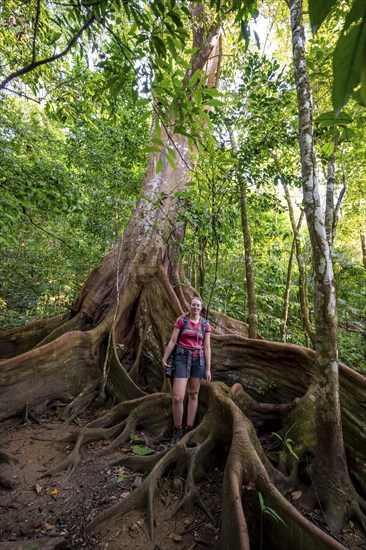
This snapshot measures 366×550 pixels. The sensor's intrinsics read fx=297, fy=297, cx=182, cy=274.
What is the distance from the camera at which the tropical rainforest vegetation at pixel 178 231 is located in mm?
1732

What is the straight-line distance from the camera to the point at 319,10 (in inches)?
24.4

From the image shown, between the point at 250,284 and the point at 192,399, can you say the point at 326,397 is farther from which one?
the point at 250,284

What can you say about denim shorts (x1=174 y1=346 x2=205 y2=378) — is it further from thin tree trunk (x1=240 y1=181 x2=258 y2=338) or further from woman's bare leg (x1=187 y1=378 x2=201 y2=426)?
thin tree trunk (x1=240 y1=181 x2=258 y2=338)

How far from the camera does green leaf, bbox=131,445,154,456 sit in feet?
11.3

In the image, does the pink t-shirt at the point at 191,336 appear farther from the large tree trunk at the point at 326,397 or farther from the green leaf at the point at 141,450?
the large tree trunk at the point at 326,397

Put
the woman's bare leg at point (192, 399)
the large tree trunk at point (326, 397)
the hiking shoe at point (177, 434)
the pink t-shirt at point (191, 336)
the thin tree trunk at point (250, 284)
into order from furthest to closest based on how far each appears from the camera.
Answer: the thin tree trunk at point (250, 284) < the pink t-shirt at point (191, 336) < the woman's bare leg at point (192, 399) < the hiking shoe at point (177, 434) < the large tree trunk at point (326, 397)

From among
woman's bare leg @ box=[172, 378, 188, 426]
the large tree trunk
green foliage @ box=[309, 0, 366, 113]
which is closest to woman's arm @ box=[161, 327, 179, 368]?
woman's bare leg @ box=[172, 378, 188, 426]

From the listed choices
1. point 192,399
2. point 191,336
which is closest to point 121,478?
point 192,399

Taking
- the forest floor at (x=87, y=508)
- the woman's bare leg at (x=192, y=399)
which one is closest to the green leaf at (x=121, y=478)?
the forest floor at (x=87, y=508)

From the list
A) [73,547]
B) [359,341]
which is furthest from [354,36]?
[359,341]

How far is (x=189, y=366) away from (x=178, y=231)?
3.32 metres

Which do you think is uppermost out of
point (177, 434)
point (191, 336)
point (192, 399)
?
point (191, 336)

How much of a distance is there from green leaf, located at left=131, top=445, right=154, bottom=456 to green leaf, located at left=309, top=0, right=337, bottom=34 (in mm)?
3889

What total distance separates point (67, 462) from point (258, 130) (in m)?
5.50
